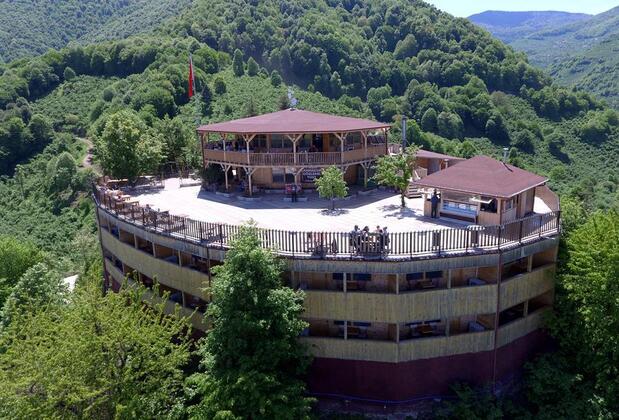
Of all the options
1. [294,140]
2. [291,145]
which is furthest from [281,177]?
[294,140]

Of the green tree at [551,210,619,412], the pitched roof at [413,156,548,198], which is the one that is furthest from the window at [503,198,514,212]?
the green tree at [551,210,619,412]

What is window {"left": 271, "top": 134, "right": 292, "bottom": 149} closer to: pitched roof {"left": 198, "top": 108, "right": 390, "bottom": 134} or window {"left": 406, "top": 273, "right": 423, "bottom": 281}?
pitched roof {"left": 198, "top": 108, "right": 390, "bottom": 134}

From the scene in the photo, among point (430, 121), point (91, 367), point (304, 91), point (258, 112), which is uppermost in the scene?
point (304, 91)

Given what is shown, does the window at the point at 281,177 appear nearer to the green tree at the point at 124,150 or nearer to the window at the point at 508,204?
the green tree at the point at 124,150

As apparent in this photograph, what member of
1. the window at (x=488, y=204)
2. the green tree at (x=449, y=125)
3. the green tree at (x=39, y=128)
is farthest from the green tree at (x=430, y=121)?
the window at (x=488, y=204)

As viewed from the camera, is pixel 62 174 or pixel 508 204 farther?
pixel 62 174

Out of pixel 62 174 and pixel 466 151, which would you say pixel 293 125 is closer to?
pixel 62 174
